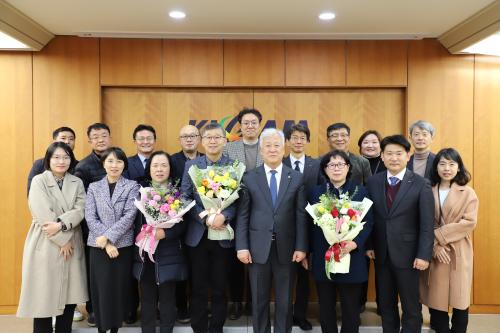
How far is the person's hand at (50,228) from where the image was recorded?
360cm

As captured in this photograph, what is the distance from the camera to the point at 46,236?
3648 millimetres

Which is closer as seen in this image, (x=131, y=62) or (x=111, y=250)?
(x=111, y=250)

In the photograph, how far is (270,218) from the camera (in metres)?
3.52

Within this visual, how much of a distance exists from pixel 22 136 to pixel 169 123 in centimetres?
176

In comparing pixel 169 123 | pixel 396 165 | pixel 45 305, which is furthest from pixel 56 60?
pixel 396 165

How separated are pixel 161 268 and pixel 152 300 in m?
0.34

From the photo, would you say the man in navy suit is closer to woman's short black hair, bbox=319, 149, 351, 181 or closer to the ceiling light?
woman's short black hair, bbox=319, 149, 351, 181

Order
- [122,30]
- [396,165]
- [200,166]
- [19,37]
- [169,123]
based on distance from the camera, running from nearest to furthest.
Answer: [396,165] → [200,166] → [19,37] → [122,30] → [169,123]

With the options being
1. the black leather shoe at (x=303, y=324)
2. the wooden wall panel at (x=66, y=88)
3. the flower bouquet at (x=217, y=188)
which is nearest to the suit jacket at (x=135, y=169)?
the flower bouquet at (x=217, y=188)

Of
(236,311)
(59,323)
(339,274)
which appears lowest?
(236,311)

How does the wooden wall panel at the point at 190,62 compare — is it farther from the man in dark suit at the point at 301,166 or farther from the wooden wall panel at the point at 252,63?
the man in dark suit at the point at 301,166

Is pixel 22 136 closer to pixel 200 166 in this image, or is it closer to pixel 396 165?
pixel 200 166

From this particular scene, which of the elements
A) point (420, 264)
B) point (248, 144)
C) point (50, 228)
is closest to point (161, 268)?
point (50, 228)

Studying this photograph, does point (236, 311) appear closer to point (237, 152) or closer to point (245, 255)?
point (245, 255)
